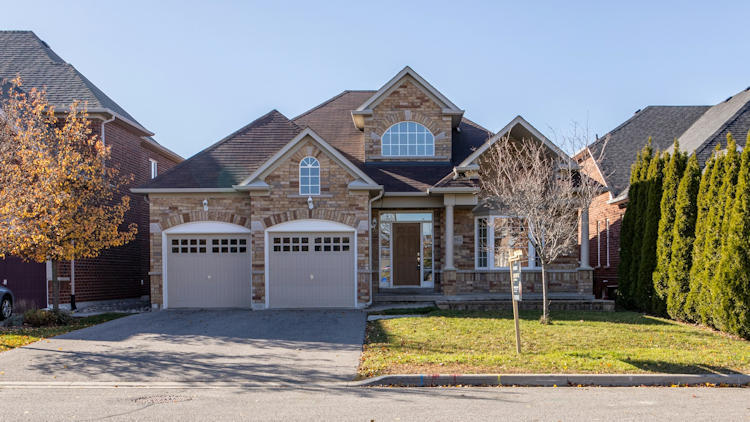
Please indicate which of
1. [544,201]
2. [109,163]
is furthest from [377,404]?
[109,163]

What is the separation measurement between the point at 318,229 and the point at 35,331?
7.08 m

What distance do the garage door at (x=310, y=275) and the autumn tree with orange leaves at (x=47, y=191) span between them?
13.3ft

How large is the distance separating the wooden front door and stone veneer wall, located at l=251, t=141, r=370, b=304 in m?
2.38

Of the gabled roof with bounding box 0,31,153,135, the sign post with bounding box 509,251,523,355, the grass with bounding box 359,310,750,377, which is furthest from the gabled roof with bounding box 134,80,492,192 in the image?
the sign post with bounding box 509,251,523,355

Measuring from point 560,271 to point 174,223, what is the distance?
1095cm

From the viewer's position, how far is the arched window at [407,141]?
19094mm

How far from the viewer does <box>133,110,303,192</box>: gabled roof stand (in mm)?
17031

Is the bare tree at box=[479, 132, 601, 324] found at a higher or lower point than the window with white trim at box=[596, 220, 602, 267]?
higher

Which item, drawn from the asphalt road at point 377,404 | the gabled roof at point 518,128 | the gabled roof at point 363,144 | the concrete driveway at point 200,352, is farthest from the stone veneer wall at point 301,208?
the asphalt road at point 377,404

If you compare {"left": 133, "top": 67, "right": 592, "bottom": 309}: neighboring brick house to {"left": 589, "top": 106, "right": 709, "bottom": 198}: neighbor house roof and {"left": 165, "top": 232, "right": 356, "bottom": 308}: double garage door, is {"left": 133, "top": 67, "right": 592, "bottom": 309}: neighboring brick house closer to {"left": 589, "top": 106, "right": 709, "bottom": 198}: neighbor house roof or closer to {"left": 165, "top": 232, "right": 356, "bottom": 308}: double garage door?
{"left": 165, "top": 232, "right": 356, "bottom": 308}: double garage door

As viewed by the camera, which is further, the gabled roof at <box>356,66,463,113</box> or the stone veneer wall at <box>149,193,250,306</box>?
the gabled roof at <box>356,66,463,113</box>

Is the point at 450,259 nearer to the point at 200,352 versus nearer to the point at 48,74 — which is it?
the point at 200,352

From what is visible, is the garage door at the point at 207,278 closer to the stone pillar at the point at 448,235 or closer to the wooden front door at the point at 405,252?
the wooden front door at the point at 405,252

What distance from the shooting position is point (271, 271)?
54.5ft
